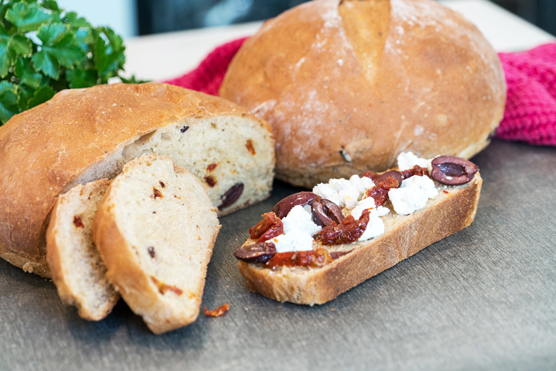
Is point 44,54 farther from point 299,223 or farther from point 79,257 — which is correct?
point 299,223

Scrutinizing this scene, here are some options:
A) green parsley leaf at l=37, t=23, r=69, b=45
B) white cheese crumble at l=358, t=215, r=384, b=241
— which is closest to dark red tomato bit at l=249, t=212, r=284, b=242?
white cheese crumble at l=358, t=215, r=384, b=241

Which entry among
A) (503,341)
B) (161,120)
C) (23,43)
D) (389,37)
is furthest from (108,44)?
(503,341)

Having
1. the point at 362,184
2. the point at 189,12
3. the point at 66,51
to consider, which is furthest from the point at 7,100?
the point at 189,12

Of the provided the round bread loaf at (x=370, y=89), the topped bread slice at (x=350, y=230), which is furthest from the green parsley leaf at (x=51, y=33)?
the topped bread slice at (x=350, y=230)

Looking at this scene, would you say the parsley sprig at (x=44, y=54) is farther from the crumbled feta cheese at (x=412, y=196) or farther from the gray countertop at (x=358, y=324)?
the crumbled feta cheese at (x=412, y=196)

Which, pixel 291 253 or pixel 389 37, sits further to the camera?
pixel 389 37

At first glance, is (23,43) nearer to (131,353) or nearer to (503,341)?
(131,353)

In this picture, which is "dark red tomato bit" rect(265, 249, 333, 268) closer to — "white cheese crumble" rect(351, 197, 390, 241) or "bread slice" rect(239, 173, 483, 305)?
"bread slice" rect(239, 173, 483, 305)
